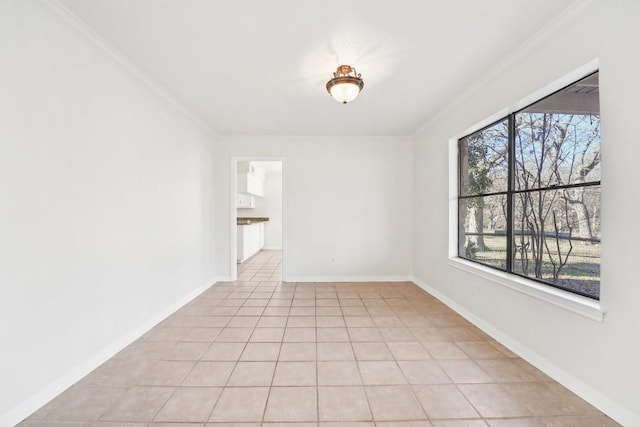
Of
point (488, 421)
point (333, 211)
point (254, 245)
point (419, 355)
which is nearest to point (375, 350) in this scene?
point (419, 355)

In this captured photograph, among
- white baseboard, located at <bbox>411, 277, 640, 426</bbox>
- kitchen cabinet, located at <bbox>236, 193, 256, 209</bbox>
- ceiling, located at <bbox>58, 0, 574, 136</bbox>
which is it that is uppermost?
ceiling, located at <bbox>58, 0, 574, 136</bbox>

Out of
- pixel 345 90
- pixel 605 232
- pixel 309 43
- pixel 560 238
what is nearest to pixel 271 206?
pixel 345 90

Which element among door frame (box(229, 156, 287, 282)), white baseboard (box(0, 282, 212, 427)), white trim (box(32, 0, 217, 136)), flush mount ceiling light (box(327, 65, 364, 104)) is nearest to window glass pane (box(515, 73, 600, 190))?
flush mount ceiling light (box(327, 65, 364, 104))

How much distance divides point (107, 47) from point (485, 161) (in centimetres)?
377

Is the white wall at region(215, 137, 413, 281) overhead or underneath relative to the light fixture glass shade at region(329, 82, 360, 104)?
underneath

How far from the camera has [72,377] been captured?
188 centimetres

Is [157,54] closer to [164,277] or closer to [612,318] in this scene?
[164,277]

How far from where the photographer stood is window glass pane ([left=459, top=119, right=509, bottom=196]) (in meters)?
2.70

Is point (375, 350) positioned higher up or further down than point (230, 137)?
further down

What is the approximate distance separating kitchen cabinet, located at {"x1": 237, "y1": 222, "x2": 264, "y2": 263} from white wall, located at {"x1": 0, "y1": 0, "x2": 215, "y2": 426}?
11.3 feet

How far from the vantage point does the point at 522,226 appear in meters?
2.46

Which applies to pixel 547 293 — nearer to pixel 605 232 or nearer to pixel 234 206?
pixel 605 232

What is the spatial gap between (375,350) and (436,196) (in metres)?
2.42

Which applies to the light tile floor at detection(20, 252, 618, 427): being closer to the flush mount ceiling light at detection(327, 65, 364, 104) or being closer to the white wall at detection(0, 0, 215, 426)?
the white wall at detection(0, 0, 215, 426)
